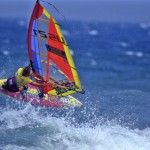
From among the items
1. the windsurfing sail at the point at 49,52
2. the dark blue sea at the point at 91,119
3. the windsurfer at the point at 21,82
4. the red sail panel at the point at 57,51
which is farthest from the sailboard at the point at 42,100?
the red sail panel at the point at 57,51

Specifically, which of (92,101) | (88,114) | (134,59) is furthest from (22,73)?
(134,59)

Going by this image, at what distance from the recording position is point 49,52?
29.1 m

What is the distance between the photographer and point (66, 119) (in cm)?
3130

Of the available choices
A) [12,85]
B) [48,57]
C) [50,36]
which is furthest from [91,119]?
[50,36]

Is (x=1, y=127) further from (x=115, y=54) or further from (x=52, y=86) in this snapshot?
(x=115, y=54)

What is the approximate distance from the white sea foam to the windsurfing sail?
197 cm

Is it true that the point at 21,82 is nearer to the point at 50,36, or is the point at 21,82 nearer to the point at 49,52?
the point at 49,52

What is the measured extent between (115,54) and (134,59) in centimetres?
391

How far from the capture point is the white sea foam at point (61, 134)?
27297mm

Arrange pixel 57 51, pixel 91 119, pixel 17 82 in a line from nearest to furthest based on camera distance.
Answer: pixel 17 82 → pixel 57 51 → pixel 91 119

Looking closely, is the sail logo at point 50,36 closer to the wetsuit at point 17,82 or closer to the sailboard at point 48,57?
the sailboard at point 48,57

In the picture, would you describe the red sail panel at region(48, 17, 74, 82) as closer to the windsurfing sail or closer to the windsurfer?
the windsurfing sail

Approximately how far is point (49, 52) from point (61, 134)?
15.3ft

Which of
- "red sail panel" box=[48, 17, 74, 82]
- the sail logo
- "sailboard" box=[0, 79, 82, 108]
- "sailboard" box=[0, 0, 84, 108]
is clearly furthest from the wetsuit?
the sail logo
